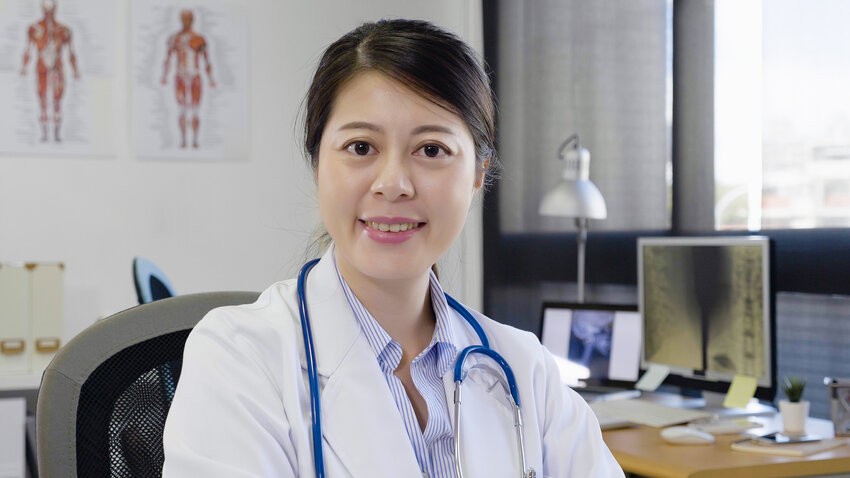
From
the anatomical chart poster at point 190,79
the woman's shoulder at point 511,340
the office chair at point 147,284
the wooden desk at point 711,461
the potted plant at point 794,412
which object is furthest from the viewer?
the anatomical chart poster at point 190,79

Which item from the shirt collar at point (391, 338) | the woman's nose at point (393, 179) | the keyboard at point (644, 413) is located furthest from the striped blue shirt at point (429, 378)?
the keyboard at point (644, 413)

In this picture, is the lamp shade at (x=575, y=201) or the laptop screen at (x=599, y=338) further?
the lamp shade at (x=575, y=201)

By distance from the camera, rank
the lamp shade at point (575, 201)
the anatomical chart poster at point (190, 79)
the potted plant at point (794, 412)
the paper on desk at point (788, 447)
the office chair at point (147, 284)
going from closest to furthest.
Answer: the paper on desk at point (788, 447) → the potted plant at point (794, 412) → the office chair at point (147, 284) → the lamp shade at point (575, 201) → the anatomical chart poster at point (190, 79)

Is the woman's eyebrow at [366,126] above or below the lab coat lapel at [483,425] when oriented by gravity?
above

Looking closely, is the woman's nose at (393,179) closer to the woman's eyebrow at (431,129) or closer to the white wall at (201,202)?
the woman's eyebrow at (431,129)

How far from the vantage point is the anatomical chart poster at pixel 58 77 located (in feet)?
11.0

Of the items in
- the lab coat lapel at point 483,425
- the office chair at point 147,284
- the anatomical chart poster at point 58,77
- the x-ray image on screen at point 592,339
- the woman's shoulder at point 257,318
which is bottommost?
the x-ray image on screen at point 592,339

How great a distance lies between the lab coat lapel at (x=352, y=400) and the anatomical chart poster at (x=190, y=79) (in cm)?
256

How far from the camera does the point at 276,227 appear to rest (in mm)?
3717

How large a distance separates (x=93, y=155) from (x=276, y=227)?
71 cm

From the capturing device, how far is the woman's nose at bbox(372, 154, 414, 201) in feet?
3.59

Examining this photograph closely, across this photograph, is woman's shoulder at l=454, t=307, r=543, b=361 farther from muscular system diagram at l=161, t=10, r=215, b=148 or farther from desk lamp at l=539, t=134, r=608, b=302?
muscular system diagram at l=161, t=10, r=215, b=148

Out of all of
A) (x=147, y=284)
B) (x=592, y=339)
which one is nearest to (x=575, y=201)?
(x=592, y=339)

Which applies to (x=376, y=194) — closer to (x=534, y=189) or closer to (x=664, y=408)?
(x=664, y=408)
